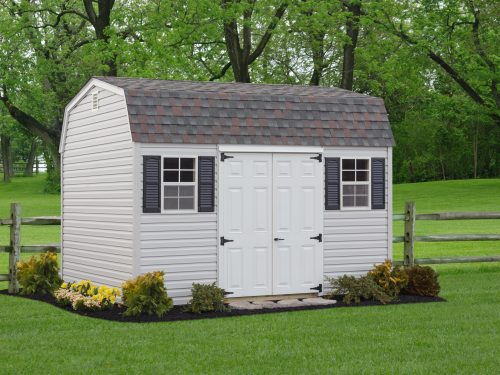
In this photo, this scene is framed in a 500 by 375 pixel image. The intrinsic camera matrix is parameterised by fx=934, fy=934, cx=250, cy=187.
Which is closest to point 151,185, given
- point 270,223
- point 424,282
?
point 270,223

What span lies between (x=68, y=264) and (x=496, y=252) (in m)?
12.6

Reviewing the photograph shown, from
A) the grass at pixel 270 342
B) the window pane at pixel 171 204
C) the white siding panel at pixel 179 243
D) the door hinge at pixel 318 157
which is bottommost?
the grass at pixel 270 342

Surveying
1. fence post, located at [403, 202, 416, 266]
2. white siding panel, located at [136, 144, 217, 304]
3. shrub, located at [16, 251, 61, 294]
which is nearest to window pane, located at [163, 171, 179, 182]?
white siding panel, located at [136, 144, 217, 304]

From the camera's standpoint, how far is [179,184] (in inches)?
531

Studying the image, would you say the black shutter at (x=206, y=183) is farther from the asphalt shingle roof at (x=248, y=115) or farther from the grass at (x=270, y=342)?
the grass at (x=270, y=342)

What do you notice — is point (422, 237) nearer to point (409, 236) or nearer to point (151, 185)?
point (409, 236)

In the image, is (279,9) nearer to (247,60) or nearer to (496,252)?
(247,60)

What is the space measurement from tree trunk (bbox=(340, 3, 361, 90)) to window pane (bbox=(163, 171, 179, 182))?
16.4 meters

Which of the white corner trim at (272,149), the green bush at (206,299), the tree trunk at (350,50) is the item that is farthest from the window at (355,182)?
the tree trunk at (350,50)

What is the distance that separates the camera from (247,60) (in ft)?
99.6

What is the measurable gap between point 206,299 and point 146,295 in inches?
Result: 36.7

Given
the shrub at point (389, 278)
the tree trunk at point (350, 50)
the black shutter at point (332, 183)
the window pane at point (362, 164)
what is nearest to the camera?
the shrub at point (389, 278)

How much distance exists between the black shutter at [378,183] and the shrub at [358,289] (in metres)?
1.35

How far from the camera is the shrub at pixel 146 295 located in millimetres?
12438
